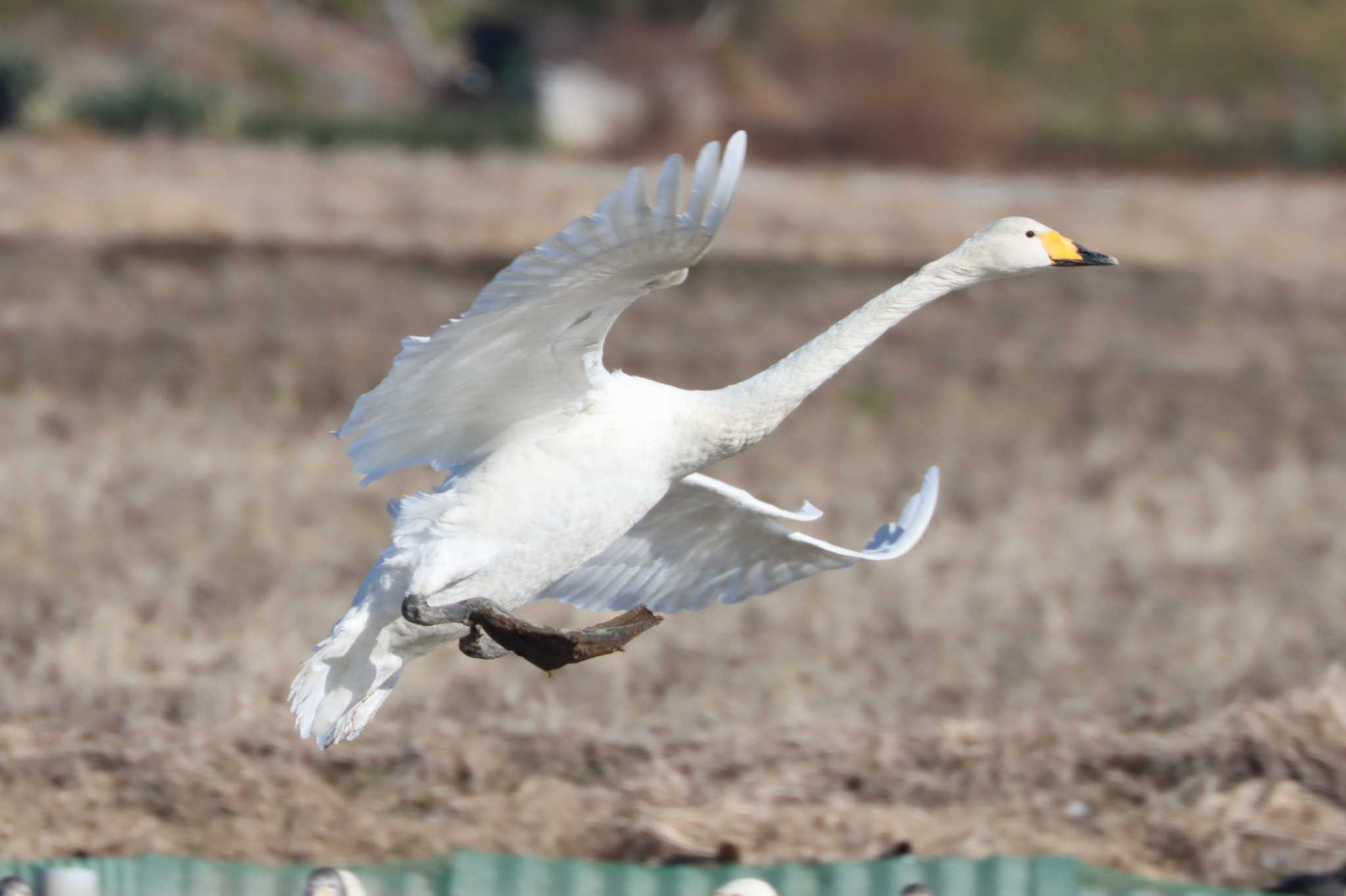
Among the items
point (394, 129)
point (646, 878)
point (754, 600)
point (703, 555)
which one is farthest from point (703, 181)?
point (394, 129)

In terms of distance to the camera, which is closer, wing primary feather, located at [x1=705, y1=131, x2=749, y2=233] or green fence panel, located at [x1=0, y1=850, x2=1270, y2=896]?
wing primary feather, located at [x1=705, y1=131, x2=749, y2=233]

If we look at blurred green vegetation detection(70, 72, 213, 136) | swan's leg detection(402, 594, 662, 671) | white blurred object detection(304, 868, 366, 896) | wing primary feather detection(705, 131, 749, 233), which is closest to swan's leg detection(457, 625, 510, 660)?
swan's leg detection(402, 594, 662, 671)

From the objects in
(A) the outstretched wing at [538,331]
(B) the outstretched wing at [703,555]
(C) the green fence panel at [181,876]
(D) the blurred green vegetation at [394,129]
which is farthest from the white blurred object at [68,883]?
(D) the blurred green vegetation at [394,129]

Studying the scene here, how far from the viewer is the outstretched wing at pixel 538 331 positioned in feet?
16.4

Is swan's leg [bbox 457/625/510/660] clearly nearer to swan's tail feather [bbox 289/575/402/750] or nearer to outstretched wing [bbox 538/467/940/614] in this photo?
swan's tail feather [bbox 289/575/402/750]

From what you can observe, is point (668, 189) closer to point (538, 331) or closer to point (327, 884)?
→ point (538, 331)

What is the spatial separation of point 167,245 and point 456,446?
1386cm

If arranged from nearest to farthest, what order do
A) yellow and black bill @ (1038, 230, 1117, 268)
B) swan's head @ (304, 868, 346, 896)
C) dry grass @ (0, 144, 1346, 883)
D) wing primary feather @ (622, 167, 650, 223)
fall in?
wing primary feather @ (622, 167, 650, 223), swan's head @ (304, 868, 346, 896), yellow and black bill @ (1038, 230, 1117, 268), dry grass @ (0, 144, 1346, 883)

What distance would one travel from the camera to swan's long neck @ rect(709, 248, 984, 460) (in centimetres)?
595

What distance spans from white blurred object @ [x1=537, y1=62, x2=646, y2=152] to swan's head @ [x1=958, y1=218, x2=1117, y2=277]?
104ft

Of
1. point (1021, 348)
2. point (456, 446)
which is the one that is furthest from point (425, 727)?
point (1021, 348)

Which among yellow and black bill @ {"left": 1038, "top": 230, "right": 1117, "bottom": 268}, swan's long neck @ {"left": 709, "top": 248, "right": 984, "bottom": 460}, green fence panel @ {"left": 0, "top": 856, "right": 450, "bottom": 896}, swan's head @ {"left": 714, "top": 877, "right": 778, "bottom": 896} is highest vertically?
yellow and black bill @ {"left": 1038, "top": 230, "right": 1117, "bottom": 268}

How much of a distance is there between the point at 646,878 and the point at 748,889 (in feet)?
2.34

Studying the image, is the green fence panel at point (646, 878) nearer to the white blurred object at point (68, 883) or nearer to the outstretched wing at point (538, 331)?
the white blurred object at point (68, 883)
